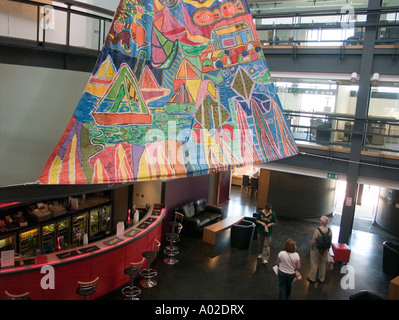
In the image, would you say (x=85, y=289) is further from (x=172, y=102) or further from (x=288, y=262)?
(x=172, y=102)

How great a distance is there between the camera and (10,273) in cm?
557

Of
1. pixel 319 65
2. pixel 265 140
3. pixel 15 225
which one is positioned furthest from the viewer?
pixel 319 65

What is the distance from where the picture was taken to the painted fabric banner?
2.70 metres

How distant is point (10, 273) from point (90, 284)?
4.45 ft

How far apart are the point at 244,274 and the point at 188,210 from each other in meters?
3.35

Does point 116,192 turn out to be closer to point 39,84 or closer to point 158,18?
point 39,84

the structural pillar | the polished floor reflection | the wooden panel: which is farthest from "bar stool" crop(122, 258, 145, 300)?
the structural pillar

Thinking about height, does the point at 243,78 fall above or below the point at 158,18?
below

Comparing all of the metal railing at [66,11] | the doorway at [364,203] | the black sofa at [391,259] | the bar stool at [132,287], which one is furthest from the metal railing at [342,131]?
the metal railing at [66,11]

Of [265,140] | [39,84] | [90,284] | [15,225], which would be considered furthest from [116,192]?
[265,140]

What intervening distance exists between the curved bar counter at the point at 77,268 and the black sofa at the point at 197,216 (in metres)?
2.47

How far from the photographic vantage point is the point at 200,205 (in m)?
11.8

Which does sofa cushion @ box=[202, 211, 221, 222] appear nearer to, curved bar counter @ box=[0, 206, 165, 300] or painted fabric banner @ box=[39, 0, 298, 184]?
curved bar counter @ box=[0, 206, 165, 300]

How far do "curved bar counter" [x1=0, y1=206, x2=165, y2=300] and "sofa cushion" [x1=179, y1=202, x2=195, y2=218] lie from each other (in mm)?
2712
